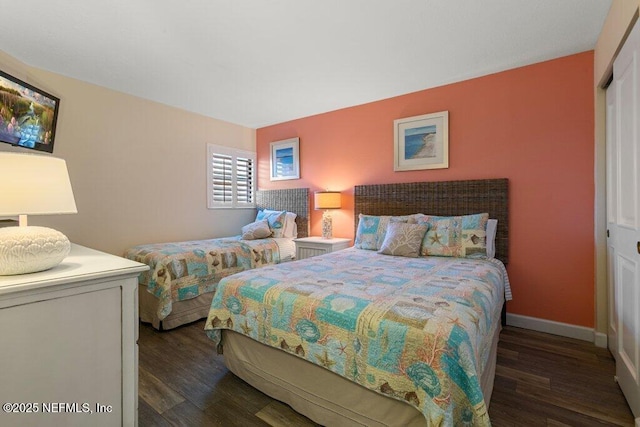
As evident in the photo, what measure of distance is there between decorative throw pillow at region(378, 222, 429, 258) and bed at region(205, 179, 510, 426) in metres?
0.32

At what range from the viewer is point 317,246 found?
3.56 m

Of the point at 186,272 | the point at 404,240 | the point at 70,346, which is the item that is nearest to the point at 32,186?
the point at 70,346

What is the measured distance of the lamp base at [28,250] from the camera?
3.19 feet

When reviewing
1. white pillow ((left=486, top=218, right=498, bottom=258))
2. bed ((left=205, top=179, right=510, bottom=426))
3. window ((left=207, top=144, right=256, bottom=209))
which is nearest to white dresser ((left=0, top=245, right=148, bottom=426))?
bed ((left=205, top=179, right=510, bottom=426))

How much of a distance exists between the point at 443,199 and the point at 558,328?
1534 mm

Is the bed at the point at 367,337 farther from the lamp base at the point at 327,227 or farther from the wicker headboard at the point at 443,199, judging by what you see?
the lamp base at the point at 327,227

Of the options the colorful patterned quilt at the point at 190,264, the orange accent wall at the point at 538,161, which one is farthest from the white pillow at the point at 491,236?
the colorful patterned quilt at the point at 190,264

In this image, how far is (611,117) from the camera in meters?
2.11

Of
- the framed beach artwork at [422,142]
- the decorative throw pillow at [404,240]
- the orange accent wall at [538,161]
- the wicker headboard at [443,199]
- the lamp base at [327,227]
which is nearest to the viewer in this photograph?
the orange accent wall at [538,161]

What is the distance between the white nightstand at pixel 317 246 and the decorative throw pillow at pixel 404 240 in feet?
2.62

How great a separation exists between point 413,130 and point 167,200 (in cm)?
327

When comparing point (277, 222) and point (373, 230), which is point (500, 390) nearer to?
point (373, 230)

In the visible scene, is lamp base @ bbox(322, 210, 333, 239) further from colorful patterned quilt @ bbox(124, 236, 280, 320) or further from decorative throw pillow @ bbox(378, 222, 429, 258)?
decorative throw pillow @ bbox(378, 222, 429, 258)

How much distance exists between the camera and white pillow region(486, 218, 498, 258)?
2.70 m
